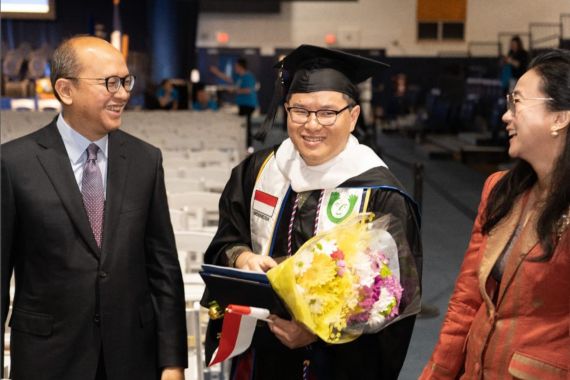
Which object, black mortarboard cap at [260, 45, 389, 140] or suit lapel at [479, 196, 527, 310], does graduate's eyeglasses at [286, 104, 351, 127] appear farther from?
suit lapel at [479, 196, 527, 310]

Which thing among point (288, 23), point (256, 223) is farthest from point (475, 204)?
point (288, 23)

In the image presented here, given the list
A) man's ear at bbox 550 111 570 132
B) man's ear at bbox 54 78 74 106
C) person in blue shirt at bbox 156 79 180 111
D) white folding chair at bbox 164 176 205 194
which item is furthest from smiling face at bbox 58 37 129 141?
person in blue shirt at bbox 156 79 180 111

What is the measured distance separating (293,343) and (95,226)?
2.05ft

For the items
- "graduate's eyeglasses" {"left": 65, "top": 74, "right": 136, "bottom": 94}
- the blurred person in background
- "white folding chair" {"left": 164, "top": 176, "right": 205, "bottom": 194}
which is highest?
the blurred person in background

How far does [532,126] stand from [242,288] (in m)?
0.83

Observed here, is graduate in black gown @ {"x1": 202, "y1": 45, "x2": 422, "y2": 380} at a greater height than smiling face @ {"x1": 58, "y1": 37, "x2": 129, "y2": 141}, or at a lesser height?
lesser

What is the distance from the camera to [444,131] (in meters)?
20.8

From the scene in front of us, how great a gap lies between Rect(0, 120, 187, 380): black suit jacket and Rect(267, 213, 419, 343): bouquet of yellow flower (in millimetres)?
499

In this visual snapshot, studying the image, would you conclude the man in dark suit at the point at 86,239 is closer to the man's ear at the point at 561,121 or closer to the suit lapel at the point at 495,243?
the suit lapel at the point at 495,243

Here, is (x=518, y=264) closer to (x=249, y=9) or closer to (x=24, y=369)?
(x=24, y=369)

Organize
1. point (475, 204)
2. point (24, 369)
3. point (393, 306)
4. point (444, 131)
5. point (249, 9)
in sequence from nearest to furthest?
point (393, 306) < point (24, 369) < point (475, 204) < point (444, 131) < point (249, 9)

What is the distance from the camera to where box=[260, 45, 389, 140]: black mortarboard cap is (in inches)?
95.7

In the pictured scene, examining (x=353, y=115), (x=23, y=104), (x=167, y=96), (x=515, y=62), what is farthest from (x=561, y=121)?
(x=23, y=104)

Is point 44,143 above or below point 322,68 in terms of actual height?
below
